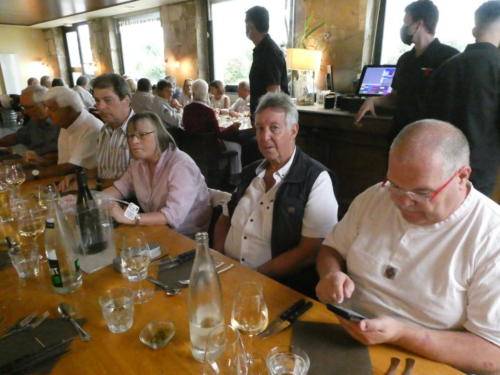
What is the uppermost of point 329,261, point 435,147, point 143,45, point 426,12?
point 143,45

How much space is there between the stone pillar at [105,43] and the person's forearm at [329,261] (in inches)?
433

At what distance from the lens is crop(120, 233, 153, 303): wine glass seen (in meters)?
1.17

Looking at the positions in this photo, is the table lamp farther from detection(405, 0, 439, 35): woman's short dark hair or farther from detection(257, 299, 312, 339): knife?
detection(257, 299, 312, 339): knife

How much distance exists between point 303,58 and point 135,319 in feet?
13.8

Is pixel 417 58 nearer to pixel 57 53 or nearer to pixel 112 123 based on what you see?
pixel 112 123

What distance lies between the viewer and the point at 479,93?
6.49ft

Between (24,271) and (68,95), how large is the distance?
69.8 inches

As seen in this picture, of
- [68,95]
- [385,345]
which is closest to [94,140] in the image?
[68,95]

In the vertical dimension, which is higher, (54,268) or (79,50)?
(79,50)

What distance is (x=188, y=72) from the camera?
27.3ft

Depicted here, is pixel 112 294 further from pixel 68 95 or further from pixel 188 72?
pixel 188 72

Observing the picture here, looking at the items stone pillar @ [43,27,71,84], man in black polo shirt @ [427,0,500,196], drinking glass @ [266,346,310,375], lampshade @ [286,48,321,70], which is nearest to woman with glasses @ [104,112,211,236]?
drinking glass @ [266,346,310,375]

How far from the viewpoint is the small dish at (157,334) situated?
887 mm

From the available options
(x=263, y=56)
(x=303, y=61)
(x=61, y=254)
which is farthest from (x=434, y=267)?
(x=303, y=61)
